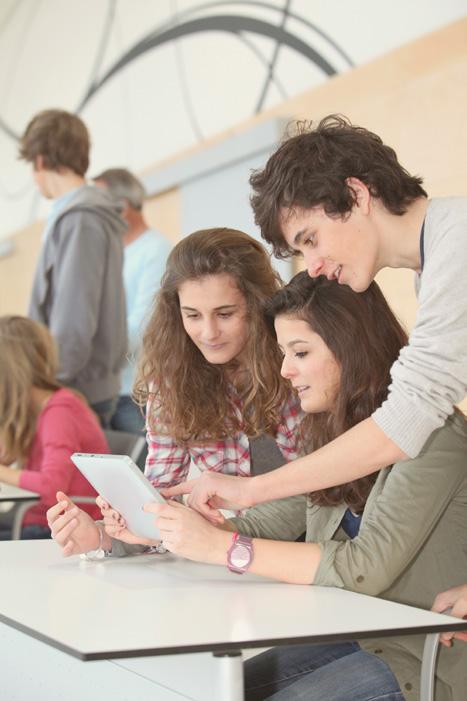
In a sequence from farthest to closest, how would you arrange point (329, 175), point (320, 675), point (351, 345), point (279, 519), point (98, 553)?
point (279, 519) < point (98, 553) < point (351, 345) < point (329, 175) < point (320, 675)

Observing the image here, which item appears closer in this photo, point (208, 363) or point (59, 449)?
point (208, 363)

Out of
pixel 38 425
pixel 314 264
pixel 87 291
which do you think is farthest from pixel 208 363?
pixel 87 291

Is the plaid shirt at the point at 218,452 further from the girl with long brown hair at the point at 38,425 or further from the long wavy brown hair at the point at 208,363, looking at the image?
the girl with long brown hair at the point at 38,425

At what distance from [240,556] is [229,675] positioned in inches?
14.4

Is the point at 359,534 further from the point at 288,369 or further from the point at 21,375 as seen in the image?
the point at 21,375

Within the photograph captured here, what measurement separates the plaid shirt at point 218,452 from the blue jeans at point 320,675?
1.77ft

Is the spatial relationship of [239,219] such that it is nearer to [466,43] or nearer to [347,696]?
[466,43]

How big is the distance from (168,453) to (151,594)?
2.32 ft

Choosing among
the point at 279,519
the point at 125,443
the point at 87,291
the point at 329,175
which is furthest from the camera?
the point at 87,291

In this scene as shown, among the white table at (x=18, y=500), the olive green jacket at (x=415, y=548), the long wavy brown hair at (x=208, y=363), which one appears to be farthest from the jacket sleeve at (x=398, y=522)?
the white table at (x=18, y=500)

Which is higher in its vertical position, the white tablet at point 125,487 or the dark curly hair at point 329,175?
the dark curly hair at point 329,175

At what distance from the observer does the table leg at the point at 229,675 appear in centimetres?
143

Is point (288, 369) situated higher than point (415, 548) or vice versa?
point (288, 369)

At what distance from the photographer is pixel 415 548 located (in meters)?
1.76
